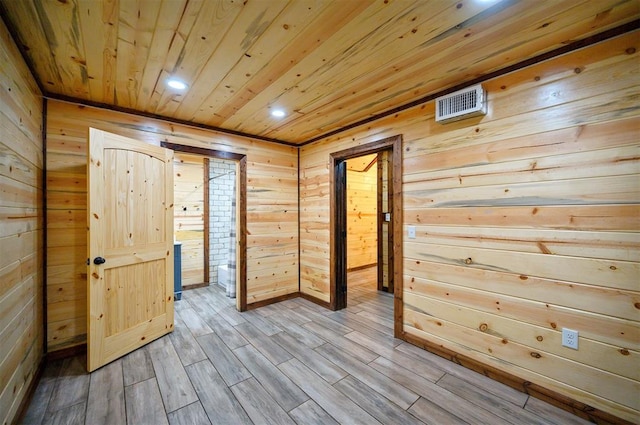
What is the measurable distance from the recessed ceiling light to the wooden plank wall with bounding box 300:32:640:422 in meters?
2.16

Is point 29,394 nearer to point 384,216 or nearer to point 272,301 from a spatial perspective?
point 272,301

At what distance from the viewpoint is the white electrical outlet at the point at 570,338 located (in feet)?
5.49

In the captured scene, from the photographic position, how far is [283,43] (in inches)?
64.2

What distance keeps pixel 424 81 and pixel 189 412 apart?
3035mm

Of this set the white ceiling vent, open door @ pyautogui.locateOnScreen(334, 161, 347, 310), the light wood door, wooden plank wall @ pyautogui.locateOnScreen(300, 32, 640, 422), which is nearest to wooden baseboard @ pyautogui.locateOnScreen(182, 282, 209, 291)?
the light wood door

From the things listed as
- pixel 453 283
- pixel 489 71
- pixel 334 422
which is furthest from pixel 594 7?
pixel 334 422

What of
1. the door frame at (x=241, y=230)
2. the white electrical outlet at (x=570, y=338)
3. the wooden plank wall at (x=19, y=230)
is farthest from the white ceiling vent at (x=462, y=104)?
the wooden plank wall at (x=19, y=230)

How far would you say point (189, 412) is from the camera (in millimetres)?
1683

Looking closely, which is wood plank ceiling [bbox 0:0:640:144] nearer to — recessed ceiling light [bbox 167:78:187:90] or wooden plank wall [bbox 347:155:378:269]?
recessed ceiling light [bbox 167:78:187:90]

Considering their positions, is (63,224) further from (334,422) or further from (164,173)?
(334,422)

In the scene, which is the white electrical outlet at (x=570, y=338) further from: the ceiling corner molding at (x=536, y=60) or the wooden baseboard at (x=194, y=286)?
the wooden baseboard at (x=194, y=286)

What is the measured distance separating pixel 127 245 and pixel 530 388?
3515 mm

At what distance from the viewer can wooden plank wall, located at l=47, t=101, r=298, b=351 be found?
2.33 metres

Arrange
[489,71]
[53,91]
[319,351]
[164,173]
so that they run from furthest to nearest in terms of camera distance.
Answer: [164,173]
[319,351]
[53,91]
[489,71]
